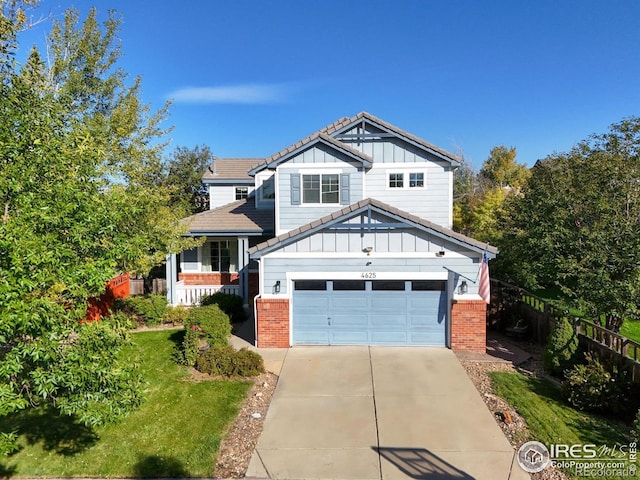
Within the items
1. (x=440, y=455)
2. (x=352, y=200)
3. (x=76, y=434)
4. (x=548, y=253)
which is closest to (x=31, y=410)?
(x=76, y=434)

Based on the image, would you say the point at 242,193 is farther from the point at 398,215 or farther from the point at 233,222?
the point at 398,215

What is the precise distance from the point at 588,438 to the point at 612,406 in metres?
1.39

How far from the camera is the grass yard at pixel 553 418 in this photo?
296 inches

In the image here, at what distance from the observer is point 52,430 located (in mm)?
8172

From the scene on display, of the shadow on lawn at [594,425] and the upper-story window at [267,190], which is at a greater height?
the upper-story window at [267,190]

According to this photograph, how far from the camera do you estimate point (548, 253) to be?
36.8 ft

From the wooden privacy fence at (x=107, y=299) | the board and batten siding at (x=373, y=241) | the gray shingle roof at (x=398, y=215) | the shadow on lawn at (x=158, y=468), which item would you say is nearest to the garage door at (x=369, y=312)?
the board and batten siding at (x=373, y=241)

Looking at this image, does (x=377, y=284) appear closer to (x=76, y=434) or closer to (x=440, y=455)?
(x=440, y=455)

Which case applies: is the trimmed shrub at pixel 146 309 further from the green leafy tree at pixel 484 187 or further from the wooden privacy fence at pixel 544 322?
the green leafy tree at pixel 484 187

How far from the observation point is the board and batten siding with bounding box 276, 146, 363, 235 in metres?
14.8

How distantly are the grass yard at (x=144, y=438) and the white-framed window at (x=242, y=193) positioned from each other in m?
12.7

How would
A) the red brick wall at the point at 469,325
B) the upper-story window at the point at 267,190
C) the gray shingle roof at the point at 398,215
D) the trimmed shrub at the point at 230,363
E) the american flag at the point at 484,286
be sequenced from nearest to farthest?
the trimmed shrub at the point at 230,363 → the american flag at the point at 484,286 → the gray shingle roof at the point at 398,215 → the red brick wall at the point at 469,325 → the upper-story window at the point at 267,190

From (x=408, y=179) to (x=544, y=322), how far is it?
6.94m

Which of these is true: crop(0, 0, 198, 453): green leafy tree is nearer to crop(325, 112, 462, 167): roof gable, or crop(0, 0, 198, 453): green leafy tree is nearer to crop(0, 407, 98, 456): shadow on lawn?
crop(0, 407, 98, 456): shadow on lawn
